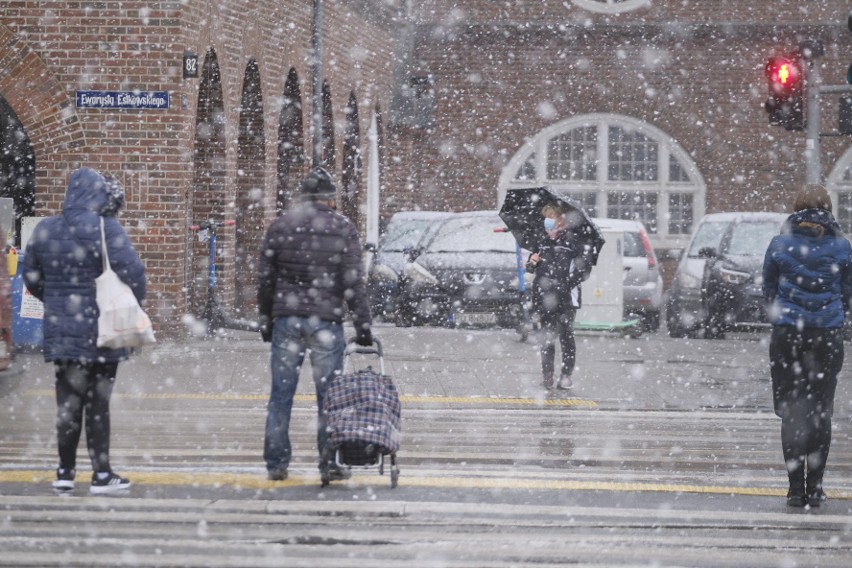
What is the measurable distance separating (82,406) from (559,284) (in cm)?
625

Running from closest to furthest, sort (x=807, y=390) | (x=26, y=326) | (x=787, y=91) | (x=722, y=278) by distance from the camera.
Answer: (x=807, y=390) → (x=26, y=326) → (x=787, y=91) → (x=722, y=278)

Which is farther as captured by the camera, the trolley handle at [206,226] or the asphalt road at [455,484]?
the trolley handle at [206,226]

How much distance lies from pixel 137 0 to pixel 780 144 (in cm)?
1808

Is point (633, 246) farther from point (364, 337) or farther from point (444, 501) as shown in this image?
point (444, 501)

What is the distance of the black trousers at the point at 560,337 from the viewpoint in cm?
1410

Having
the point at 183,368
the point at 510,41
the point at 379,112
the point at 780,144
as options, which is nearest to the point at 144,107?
the point at 183,368

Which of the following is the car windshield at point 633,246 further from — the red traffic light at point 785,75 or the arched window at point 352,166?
the arched window at point 352,166

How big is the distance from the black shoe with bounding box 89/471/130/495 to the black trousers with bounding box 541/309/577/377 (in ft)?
20.1

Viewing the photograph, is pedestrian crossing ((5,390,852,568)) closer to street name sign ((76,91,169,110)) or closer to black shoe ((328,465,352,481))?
black shoe ((328,465,352,481))

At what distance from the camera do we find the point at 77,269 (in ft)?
28.0

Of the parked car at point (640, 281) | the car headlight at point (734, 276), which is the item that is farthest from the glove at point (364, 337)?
the parked car at point (640, 281)

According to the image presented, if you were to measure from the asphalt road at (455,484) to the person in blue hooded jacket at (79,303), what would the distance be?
11.5 inches

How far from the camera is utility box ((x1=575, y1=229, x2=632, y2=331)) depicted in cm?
2150

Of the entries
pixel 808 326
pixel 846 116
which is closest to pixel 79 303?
pixel 808 326
